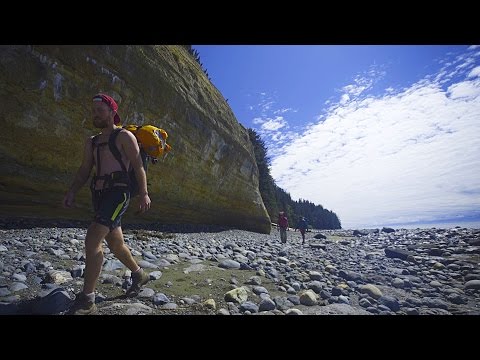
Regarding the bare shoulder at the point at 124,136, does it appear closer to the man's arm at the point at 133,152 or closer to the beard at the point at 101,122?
the man's arm at the point at 133,152

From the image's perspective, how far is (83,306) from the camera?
103 inches

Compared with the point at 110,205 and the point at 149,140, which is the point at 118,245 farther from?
the point at 149,140

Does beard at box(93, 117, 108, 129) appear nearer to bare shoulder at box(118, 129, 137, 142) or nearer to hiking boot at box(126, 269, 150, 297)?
bare shoulder at box(118, 129, 137, 142)

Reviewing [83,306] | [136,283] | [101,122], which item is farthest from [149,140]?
[83,306]

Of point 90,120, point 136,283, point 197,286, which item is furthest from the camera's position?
point 90,120

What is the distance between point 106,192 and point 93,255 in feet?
2.36

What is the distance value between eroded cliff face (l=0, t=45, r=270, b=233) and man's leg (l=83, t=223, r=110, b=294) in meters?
5.96

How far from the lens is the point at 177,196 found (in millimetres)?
12117

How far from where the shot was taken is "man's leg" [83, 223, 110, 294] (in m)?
2.69

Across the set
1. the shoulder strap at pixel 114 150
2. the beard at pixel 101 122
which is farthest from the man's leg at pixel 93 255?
the beard at pixel 101 122
